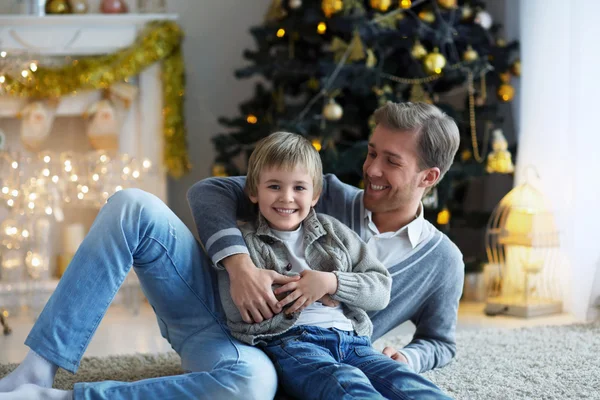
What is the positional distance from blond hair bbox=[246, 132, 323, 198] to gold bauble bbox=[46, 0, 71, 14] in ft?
7.32

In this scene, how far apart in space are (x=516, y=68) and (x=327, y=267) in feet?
6.82

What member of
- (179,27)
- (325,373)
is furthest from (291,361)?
(179,27)

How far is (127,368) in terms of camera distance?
7.61 feet

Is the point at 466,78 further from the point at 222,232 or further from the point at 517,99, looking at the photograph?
the point at 222,232

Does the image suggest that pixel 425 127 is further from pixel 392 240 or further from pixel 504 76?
pixel 504 76

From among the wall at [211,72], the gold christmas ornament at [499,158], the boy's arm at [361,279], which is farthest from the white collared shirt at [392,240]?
the wall at [211,72]

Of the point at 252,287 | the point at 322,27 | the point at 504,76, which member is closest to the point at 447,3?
the point at 504,76

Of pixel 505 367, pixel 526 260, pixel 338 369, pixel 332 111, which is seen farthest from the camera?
pixel 526 260

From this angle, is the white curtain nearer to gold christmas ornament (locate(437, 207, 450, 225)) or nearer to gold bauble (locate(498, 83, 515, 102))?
gold bauble (locate(498, 83, 515, 102))

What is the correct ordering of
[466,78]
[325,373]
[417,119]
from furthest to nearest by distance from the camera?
[466,78] → [417,119] → [325,373]

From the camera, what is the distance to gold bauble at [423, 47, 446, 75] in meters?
3.25

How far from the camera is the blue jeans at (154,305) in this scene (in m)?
1.59

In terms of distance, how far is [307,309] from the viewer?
1770 mm

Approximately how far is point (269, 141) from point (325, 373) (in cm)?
55
